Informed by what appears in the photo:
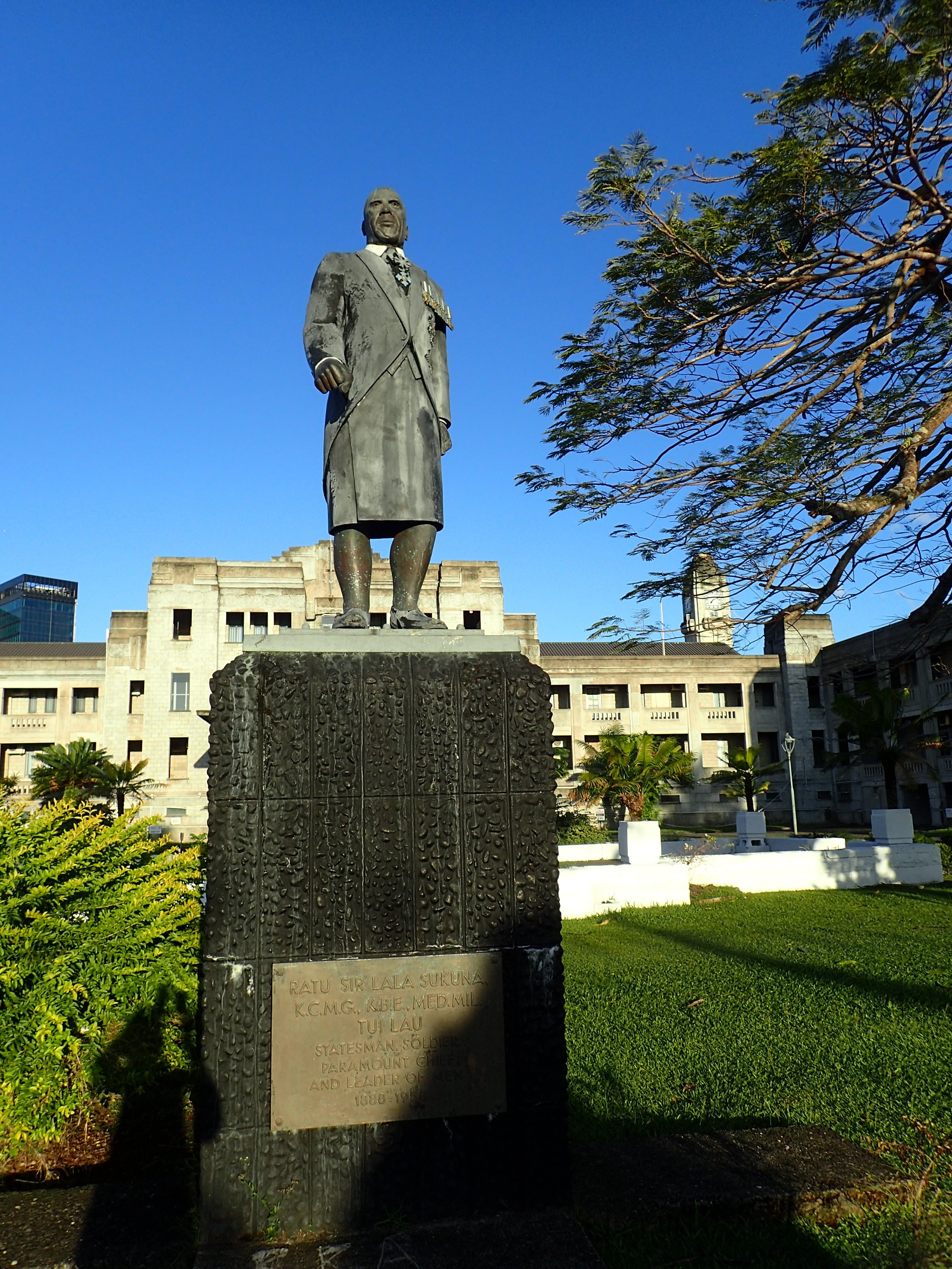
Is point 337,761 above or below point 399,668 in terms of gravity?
below

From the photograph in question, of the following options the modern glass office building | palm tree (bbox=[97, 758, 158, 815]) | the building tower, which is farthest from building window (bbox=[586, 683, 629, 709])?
the modern glass office building

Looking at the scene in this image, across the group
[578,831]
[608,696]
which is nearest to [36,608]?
[608,696]

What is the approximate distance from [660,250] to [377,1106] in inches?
340

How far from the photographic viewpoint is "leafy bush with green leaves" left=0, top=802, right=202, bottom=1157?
446 cm

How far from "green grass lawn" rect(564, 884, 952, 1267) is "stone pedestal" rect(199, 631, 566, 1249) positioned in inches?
28.4

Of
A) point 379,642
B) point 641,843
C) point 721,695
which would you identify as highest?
point 721,695

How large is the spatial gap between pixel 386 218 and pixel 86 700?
1534 inches

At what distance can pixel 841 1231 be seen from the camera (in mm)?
3199

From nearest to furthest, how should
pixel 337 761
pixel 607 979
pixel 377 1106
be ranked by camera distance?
pixel 377 1106 < pixel 337 761 < pixel 607 979

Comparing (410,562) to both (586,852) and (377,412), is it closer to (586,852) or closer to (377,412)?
(377,412)

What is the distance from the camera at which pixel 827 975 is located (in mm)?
7949

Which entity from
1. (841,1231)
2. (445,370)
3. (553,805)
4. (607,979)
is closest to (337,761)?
(553,805)

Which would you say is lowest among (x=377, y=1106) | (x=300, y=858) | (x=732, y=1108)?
(x=732, y=1108)

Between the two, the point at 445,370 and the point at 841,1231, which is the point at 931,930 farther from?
the point at 445,370
